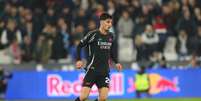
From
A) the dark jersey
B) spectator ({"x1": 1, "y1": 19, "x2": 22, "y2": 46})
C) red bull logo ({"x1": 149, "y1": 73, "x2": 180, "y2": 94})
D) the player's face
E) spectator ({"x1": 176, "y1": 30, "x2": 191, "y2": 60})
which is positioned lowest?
the dark jersey

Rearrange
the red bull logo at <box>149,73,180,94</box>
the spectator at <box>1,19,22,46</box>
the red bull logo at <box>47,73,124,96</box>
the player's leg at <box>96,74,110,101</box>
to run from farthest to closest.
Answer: the spectator at <box>1,19,22,46</box>
the red bull logo at <box>149,73,180,94</box>
the red bull logo at <box>47,73,124,96</box>
the player's leg at <box>96,74,110,101</box>

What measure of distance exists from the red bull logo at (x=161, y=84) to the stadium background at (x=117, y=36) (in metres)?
0.03

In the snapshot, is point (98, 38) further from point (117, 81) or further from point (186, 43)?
point (186, 43)

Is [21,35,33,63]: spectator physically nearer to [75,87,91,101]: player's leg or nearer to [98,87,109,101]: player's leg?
[75,87,91,101]: player's leg

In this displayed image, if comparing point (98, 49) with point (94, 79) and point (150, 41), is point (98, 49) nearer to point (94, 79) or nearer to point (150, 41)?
point (94, 79)

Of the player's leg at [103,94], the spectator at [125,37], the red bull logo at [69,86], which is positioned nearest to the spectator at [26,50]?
the red bull logo at [69,86]

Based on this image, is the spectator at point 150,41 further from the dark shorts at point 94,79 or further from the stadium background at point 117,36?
the dark shorts at point 94,79

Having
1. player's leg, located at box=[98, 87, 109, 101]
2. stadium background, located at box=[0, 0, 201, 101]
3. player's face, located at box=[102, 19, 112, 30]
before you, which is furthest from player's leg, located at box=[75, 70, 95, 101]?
stadium background, located at box=[0, 0, 201, 101]

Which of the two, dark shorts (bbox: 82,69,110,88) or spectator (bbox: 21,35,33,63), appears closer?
dark shorts (bbox: 82,69,110,88)

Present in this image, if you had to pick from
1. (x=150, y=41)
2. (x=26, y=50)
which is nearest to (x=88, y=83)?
(x=150, y=41)

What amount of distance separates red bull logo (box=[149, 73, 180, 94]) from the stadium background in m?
0.03

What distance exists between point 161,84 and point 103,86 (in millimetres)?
8969

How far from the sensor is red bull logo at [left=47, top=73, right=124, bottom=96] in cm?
2025

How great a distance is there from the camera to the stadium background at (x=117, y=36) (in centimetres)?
2097
